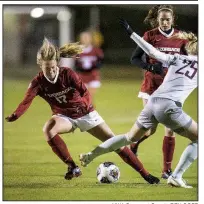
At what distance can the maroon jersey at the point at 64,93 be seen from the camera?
22.1 feet

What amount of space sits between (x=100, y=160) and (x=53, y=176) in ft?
4.19

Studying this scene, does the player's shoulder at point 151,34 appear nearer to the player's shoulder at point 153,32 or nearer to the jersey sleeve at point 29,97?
the player's shoulder at point 153,32

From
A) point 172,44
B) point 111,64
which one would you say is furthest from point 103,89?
point 172,44

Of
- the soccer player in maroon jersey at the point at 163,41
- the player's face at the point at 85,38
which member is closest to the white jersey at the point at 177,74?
the soccer player in maroon jersey at the point at 163,41

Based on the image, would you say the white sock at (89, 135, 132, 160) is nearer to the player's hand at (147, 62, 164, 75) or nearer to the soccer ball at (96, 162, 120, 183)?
the soccer ball at (96, 162, 120, 183)

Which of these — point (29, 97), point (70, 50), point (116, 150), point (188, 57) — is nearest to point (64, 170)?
point (116, 150)

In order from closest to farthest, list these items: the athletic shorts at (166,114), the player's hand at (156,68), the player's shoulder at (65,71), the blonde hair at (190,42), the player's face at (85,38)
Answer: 1. the athletic shorts at (166,114)
2. the blonde hair at (190,42)
3. the player's hand at (156,68)
4. the player's shoulder at (65,71)
5. the player's face at (85,38)

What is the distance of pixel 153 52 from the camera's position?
6402 mm

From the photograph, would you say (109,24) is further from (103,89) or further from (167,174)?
(167,174)

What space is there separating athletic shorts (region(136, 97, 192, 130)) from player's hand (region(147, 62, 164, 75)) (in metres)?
0.42

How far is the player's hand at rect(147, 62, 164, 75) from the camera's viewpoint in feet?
21.9

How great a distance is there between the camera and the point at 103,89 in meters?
20.1

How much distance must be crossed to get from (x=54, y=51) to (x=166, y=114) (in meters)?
1.51

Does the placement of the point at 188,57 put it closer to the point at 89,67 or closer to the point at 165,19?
the point at 165,19
